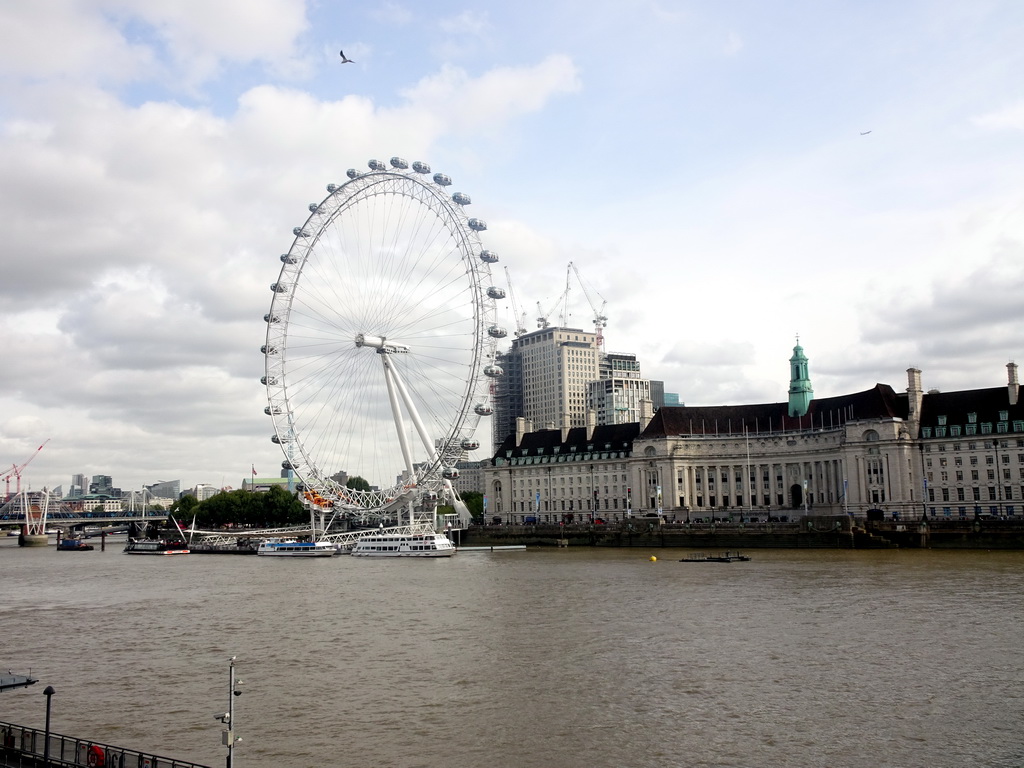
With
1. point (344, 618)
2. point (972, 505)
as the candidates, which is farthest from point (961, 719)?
point (972, 505)

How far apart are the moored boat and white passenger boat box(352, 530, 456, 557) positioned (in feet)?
129

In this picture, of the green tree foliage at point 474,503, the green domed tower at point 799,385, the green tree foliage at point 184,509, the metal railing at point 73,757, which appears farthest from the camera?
the green tree foliage at point 184,509

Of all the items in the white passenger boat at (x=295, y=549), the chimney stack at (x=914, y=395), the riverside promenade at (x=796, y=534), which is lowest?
the white passenger boat at (x=295, y=549)

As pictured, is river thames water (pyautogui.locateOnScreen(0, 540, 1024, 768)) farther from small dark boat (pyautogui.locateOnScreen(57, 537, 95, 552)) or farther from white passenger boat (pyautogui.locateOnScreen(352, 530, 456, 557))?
small dark boat (pyautogui.locateOnScreen(57, 537, 95, 552))

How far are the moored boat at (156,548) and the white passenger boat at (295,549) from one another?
2066 centimetres

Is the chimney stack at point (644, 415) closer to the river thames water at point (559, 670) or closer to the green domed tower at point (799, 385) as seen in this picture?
the green domed tower at point (799, 385)

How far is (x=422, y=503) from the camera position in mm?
118500

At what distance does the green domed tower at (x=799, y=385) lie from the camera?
133125mm

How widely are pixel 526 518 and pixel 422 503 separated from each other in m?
41.4

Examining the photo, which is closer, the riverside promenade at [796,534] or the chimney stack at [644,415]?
the riverside promenade at [796,534]

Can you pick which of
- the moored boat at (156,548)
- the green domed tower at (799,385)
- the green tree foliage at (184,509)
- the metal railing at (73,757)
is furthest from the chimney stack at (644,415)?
the metal railing at (73,757)

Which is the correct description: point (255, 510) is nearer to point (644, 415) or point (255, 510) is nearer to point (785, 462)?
point (644, 415)

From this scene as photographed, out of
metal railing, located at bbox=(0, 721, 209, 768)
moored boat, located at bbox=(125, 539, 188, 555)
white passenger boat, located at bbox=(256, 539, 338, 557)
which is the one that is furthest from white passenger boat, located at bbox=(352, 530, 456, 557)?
metal railing, located at bbox=(0, 721, 209, 768)

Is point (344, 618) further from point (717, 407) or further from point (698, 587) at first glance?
point (717, 407)
